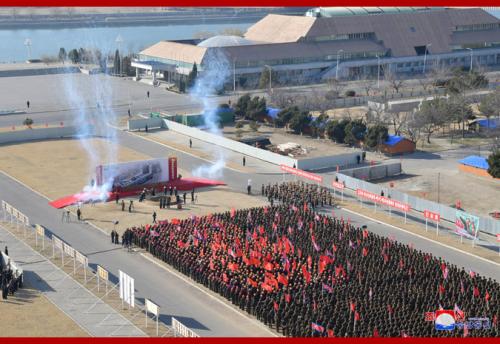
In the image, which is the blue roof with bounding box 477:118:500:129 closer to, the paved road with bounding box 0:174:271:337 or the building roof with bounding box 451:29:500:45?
the paved road with bounding box 0:174:271:337

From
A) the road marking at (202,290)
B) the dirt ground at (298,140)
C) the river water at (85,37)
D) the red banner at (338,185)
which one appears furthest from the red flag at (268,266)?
the river water at (85,37)

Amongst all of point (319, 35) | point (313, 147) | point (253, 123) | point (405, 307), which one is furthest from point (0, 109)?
point (405, 307)

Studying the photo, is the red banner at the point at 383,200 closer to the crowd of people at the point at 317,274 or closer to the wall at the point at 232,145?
the crowd of people at the point at 317,274

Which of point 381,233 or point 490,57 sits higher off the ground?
point 490,57

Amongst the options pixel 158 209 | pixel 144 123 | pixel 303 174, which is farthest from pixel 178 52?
pixel 158 209

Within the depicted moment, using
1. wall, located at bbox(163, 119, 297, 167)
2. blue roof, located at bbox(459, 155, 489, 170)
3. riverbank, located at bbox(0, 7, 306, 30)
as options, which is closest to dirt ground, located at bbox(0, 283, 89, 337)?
wall, located at bbox(163, 119, 297, 167)

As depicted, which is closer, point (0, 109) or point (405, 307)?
point (405, 307)

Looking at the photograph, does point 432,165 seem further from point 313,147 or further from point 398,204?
point 398,204
